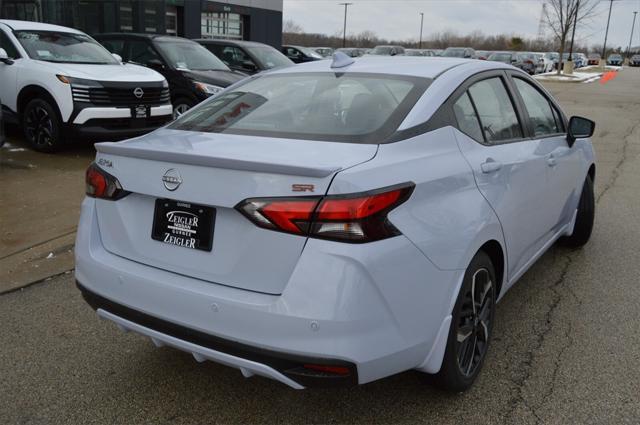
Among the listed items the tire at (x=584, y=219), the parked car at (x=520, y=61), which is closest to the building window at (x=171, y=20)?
the parked car at (x=520, y=61)

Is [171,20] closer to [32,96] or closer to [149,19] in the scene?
[149,19]

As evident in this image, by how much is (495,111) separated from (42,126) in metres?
7.01

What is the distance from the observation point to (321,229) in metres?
2.25

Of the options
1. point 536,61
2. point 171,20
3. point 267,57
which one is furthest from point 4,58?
point 536,61

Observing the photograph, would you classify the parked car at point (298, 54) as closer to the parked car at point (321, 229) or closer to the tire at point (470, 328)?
the parked car at point (321, 229)

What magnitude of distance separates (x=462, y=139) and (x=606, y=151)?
9.29 meters

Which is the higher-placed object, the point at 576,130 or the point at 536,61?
the point at 536,61

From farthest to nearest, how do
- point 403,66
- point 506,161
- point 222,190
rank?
point 403,66
point 506,161
point 222,190

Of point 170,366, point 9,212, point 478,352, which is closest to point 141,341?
point 170,366

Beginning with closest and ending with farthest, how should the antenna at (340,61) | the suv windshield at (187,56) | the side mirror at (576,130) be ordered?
the antenna at (340,61) < the side mirror at (576,130) < the suv windshield at (187,56)

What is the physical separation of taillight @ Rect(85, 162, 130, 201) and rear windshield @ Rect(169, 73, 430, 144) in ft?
1.78

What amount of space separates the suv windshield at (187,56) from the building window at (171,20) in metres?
13.6

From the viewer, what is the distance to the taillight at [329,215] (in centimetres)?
224

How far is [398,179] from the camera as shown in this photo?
244cm
